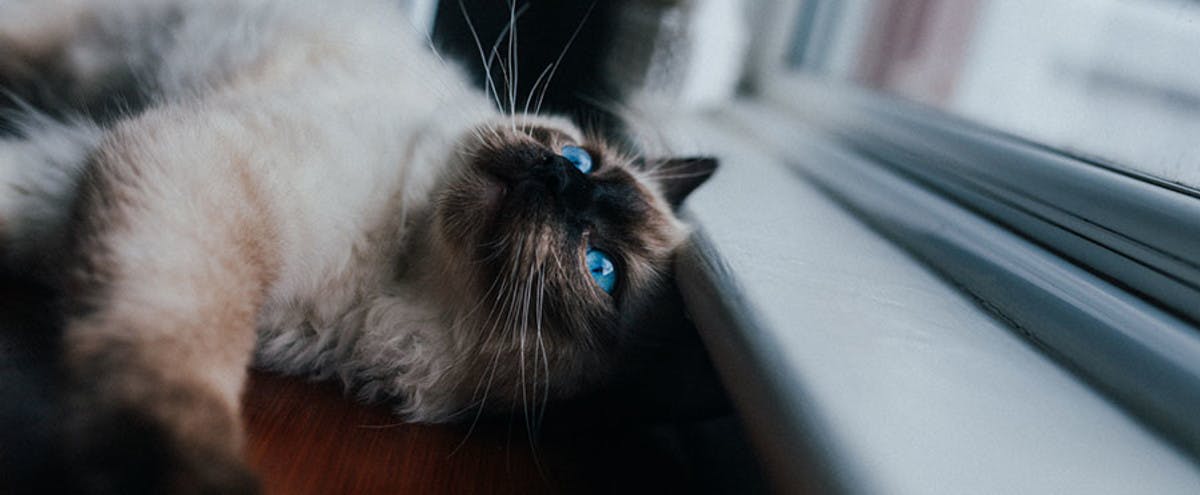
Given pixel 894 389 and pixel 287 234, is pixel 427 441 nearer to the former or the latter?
pixel 287 234

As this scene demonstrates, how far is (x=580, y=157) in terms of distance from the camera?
1106mm

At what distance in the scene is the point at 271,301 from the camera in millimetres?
848

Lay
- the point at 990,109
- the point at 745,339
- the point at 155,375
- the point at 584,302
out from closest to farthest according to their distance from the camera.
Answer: the point at 155,375
the point at 745,339
the point at 584,302
the point at 990,109

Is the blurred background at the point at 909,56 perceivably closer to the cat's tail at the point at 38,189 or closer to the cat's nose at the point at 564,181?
the cat's nose at the point at 564,181

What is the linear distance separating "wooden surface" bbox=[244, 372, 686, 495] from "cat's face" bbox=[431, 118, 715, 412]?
61 millimetres

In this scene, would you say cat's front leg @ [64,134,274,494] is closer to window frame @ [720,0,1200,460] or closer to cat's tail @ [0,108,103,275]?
cat's tail @ [0,108,103,275]

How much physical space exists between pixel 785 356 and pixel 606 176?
0.51 m

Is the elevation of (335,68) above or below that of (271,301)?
above

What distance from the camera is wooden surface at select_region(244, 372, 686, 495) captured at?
2.14 ft

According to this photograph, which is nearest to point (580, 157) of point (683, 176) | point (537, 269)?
point (683, 176)

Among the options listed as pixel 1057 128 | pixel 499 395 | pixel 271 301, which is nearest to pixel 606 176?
pixel 499 395

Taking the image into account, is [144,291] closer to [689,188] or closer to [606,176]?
[606,176]

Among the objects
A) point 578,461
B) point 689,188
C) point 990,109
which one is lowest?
point 578,461

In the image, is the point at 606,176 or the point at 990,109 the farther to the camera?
the point at 990,109
